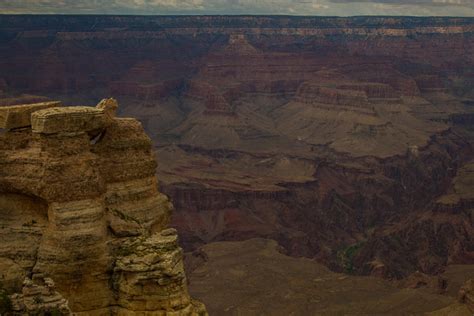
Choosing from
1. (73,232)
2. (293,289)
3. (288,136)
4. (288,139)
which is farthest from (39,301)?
(288,136)

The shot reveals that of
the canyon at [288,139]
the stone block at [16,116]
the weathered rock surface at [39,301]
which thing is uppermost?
the stone block at [16,116]

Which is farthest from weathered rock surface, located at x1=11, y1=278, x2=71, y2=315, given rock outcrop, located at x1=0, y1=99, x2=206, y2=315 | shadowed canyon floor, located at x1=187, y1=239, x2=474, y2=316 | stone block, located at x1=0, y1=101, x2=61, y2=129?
shadowed canyon floor, located at x1=187, y1=239, x2=474, y2=316

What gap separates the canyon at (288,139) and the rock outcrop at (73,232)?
118 ft

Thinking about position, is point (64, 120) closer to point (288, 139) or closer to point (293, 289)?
point (293, 289)

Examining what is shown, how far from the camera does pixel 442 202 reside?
100250 mm

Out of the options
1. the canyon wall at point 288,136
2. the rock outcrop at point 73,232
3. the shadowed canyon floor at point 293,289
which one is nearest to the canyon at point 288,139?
the canyon wall at point 288,136

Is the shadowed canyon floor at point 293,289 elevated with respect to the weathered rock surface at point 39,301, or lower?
lower

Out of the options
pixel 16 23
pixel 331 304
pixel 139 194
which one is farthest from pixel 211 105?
pixel 139 194

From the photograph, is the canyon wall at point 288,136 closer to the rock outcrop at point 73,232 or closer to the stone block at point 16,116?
the rock outcrop at point 73,232

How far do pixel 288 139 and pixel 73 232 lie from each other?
125 m

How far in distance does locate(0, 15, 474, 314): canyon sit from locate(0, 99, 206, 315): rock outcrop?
35.8m

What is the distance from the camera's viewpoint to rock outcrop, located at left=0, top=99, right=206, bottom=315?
2294cm

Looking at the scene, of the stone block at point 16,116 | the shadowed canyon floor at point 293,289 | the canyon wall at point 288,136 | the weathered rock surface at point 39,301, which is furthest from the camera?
the canyon wall at point 288,136

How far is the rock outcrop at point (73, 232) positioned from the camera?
75.3 ft
